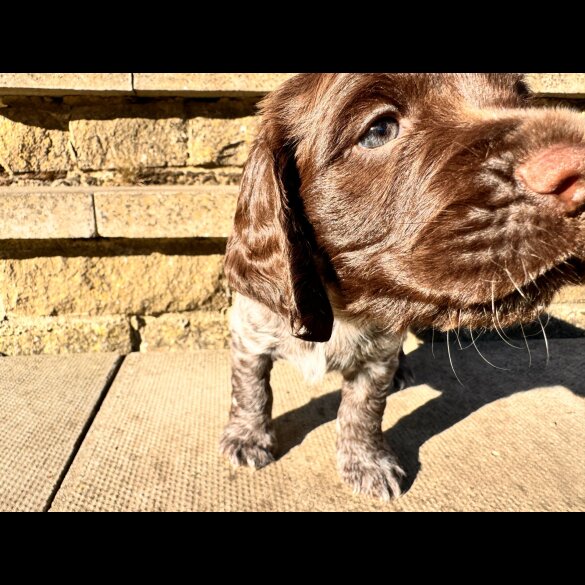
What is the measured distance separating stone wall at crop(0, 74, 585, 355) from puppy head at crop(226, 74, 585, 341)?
4.54ft

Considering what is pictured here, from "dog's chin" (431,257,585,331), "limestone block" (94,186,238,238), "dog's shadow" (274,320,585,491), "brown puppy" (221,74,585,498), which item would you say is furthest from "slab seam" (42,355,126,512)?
"dog's chin" (431,257,585,331)

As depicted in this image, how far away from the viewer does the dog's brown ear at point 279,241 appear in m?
1.72

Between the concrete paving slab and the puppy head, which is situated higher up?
the puppy head

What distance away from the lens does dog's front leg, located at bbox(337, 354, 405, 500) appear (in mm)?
2262

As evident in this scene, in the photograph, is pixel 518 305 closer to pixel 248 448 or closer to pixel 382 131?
pixel 382 131

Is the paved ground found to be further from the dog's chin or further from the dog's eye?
the dog's eye

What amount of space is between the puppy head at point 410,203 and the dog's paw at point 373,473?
0.81 m

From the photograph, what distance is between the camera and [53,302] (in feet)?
11.2

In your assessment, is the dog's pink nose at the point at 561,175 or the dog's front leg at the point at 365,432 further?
the dog's front leg at the point at 365,432

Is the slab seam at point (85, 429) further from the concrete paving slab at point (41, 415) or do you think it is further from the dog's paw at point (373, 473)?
the dog's paw at point (373, 473)

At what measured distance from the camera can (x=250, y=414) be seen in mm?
2492

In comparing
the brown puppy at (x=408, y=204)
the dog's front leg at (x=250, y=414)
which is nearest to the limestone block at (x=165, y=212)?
the dog's front leg at (x=250, y=414)

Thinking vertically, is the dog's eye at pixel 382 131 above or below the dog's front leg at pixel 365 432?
above

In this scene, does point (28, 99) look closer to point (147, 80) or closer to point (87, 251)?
point (147, 80)
